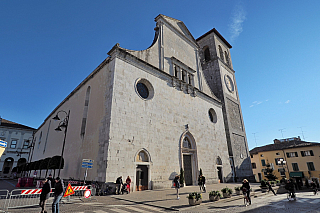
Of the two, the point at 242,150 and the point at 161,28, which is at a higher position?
the point at 161,28

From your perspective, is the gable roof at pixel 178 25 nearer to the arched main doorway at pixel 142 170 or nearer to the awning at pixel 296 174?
the arched main doorway at pixel 142 170

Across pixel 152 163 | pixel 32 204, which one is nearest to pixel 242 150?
pixel 152 163

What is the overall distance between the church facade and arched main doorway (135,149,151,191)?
2.9 inches

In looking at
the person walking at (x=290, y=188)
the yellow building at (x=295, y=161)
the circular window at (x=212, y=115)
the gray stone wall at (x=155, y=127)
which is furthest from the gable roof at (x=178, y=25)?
the yellow building at (x=295, y=161)

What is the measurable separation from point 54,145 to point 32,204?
761 inches

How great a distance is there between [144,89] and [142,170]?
746cm

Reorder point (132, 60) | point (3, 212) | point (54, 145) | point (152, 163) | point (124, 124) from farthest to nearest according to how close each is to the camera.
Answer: point (54, 145)
point (132, 60)
point (152, 163)
point (124, 124)
point (3, 212)

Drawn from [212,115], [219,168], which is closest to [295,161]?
[219,168]

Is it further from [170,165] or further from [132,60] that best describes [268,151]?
[132,60]

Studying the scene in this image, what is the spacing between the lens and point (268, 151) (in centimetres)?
4041

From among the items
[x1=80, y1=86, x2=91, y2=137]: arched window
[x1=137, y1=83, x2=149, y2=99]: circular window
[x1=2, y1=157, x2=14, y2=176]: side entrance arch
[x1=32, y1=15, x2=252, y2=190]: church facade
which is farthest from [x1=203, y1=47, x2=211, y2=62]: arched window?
[x1=2, y1=157, x2=14, y2=176]: side entrance arch

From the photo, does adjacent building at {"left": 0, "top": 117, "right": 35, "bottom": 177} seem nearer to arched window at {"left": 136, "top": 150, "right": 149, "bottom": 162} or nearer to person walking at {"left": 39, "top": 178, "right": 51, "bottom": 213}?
arched window at {"left": 136, "top": 150, "right": 149, "bottom": 162}

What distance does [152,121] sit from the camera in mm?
15812

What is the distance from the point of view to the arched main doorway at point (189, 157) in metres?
18.0
